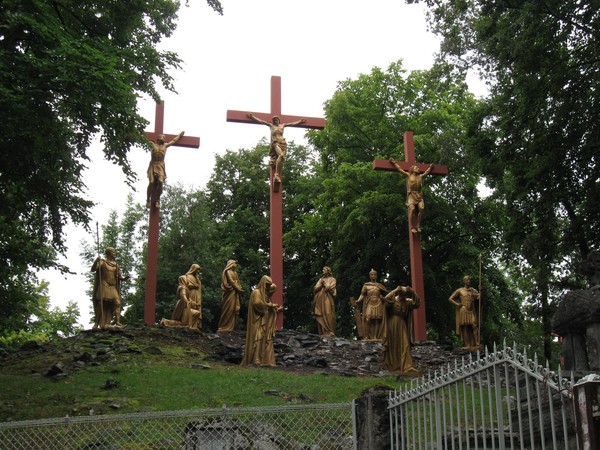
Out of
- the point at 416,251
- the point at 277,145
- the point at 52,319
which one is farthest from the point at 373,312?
the point at 52,319

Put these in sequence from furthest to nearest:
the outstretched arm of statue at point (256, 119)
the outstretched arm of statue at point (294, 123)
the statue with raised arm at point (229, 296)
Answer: the outstretched arm of statue at point (294, 123)
the outstretched arm of statue at point (256, 119)
the statue with raised arm at point (229, 296)

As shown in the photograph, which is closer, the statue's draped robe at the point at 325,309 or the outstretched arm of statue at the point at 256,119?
the statue's draped robe at the point at 325,309

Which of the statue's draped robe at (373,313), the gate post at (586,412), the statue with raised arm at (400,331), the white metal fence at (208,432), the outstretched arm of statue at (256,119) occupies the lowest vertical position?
the white metal fence at (208,432)

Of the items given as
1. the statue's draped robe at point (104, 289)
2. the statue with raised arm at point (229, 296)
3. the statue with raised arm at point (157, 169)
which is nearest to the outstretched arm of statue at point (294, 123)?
the statue with raised arm at point (157, 169)

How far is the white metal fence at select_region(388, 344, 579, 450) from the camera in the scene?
436 cm

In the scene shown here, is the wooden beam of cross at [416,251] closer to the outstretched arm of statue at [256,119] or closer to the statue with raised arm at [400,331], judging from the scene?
the outstretched arm of statue at [256,119]

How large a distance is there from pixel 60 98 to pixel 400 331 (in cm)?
770

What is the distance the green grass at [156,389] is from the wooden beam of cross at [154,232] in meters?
3.98

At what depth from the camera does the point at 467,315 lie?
18531 mm

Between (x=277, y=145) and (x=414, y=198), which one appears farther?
(x=414, y=198)

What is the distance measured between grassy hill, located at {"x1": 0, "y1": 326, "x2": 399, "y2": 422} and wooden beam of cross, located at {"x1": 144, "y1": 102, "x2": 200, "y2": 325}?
5.10ft

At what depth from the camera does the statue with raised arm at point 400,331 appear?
14.1 m

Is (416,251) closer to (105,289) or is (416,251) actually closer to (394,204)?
(394,204)

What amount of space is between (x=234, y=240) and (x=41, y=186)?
1741 centimetres
